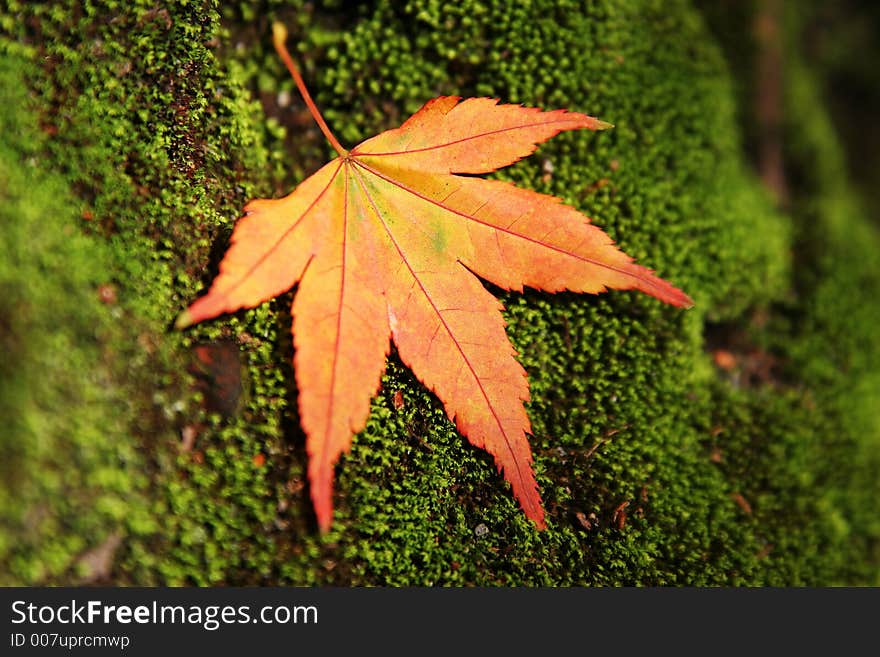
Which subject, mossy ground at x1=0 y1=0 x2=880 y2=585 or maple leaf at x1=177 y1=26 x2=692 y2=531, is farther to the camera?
mossy ground at x1=0 y1=0 x2=880 y2=585

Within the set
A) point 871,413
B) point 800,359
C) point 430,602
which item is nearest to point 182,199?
point 430,602

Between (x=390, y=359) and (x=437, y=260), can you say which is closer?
(x=437, y=260)

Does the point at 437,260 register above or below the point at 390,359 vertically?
above

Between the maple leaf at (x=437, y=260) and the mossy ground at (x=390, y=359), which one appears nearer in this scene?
the maple leaf at (x=437, y=260)

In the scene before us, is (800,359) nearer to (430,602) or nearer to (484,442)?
(484,442)
